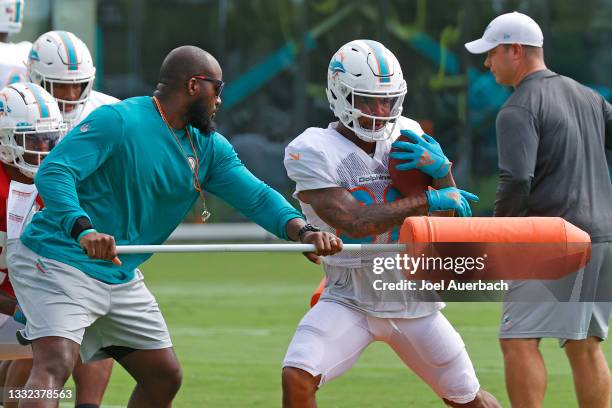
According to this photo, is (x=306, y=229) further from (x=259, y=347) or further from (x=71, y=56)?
(x=259, y=347)

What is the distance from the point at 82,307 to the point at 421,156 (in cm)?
164

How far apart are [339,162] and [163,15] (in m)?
13.8

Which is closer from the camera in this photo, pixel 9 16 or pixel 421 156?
pixel 421 156

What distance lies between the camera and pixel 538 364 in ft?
24.3

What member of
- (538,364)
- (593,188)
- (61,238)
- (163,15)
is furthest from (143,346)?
(163,15)

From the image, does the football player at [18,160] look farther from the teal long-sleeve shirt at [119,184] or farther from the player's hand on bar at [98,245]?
the player's hand on bar at [98,245]

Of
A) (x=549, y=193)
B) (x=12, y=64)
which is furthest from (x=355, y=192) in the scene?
(x=12, y=64)

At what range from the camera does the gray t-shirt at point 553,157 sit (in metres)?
7.44

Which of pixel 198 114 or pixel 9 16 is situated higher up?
pixel 198 114

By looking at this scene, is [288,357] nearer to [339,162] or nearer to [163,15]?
Answer: [339,162]

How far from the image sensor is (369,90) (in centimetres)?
663

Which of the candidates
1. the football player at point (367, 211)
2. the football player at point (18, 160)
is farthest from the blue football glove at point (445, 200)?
the football player at point (18, 160)

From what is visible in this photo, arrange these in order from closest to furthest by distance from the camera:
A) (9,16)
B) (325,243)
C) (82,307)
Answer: (325,243) → (82,307) → (9,16)

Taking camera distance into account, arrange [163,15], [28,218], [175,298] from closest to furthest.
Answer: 1. [28,218]
2. [175,298]
3. [163,15]
